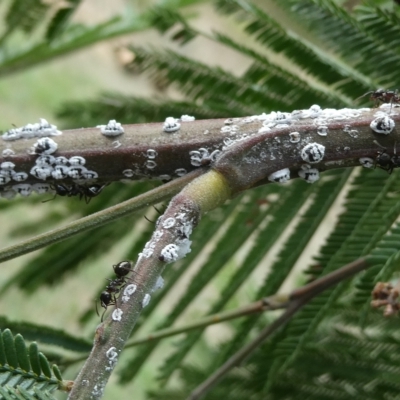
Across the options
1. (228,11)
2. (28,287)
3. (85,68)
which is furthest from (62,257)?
(85,68)

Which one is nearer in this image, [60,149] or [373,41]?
[60,149]

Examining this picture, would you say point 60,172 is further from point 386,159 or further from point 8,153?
point 386,159

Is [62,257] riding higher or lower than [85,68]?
lower

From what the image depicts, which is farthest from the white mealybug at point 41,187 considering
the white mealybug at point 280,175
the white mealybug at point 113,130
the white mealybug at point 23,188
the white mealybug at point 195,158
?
the white mealybug at point 280,175

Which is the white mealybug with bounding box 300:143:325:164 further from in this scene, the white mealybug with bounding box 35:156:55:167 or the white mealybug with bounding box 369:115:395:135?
the white mealybug with bounding box 35:156:55:167

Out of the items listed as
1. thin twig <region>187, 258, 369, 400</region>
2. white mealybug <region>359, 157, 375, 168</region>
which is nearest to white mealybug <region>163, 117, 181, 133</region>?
white mealybug <region>359, 157, 375, 168</region>

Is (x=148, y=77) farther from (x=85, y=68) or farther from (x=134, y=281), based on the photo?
(x=85, y=68)
